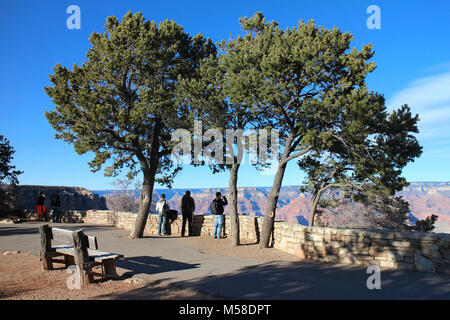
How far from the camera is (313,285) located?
20.1 ft

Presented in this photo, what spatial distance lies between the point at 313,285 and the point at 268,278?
0.95 meters

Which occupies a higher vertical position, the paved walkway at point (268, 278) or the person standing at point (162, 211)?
the person standing at point (162, 211)

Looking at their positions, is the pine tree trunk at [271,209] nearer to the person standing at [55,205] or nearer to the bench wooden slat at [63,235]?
the bench wooden slat at [63,235]

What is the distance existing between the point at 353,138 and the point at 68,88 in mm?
10355

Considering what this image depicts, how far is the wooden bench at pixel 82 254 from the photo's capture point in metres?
6.38

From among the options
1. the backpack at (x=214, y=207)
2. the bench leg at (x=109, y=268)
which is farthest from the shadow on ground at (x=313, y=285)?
the backpack at (x=214, y=207)

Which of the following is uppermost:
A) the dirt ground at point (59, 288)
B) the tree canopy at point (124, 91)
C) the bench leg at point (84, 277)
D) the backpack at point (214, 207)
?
the tree canopy at point (124, 91)

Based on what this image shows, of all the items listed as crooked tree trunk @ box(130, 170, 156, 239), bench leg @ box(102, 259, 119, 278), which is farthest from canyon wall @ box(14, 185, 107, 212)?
bench leg @ box(102, 259, 119, 278)

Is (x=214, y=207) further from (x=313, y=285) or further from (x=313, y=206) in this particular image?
(x=313, y=285)

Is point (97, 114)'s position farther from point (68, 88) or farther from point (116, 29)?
point (116, 29)

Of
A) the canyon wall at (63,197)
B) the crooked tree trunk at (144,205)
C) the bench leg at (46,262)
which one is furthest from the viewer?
the canyon wall at (63,197)
